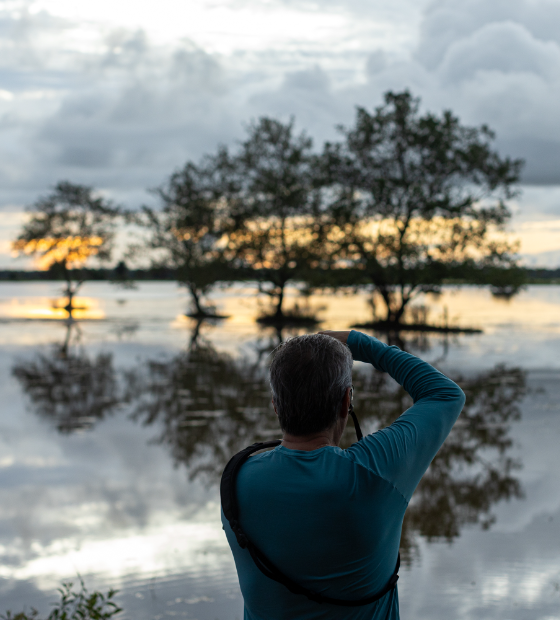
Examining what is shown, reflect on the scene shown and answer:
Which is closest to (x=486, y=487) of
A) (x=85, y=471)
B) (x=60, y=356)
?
(x=85, y=471)

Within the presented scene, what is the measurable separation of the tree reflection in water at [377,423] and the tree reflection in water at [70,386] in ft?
3.33

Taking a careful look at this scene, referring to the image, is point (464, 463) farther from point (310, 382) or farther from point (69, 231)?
point (69, 231)

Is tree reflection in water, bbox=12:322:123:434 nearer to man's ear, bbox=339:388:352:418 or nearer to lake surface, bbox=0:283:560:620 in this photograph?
lake surface, bbox=0:283:560:620

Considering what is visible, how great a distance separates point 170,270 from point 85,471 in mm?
35646

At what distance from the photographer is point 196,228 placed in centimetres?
4366

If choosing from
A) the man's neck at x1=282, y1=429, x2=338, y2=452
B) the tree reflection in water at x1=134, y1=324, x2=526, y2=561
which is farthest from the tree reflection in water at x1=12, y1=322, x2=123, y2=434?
the man's neck at x1=282, y1=429, x2=338, y2=452

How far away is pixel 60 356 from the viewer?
78.2 feet

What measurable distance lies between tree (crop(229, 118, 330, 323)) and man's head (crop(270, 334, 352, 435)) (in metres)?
35.0

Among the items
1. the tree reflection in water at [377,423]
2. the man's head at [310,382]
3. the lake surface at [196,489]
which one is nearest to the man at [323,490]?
the man's head at [310,382]

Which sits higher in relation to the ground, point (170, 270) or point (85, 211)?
point (85, 211)

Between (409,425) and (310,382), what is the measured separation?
12.0 inches

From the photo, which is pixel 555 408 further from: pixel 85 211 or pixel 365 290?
pixel 85 211

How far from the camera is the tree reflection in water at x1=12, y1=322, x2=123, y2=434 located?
45.8ft

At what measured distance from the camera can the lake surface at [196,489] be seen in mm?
5902
